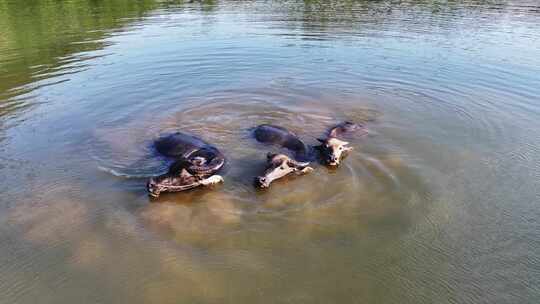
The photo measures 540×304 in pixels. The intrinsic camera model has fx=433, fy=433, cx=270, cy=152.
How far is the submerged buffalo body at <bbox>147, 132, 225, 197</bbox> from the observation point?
8.42 metres

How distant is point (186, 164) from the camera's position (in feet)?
29.0

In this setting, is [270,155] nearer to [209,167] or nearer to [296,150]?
[296,150]

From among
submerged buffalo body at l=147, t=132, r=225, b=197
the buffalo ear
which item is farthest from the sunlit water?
the buffalo ear

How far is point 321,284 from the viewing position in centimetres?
614

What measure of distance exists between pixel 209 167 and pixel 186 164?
505 mm

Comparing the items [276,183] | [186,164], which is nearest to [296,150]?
[276,183]

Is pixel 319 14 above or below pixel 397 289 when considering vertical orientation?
above

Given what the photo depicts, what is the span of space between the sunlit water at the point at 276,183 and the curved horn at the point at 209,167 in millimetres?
266

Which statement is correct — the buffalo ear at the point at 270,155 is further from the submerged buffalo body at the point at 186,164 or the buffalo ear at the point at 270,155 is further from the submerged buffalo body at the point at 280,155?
the submerged buffalo body at the point at 186,164

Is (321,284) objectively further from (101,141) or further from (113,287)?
(101,141)

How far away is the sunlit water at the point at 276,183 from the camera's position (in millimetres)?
6305

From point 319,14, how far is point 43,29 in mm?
17580

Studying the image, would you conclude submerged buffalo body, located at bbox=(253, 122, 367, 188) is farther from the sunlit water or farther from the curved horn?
the curved horn

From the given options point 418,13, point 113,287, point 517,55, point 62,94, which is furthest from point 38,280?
point 418,13
